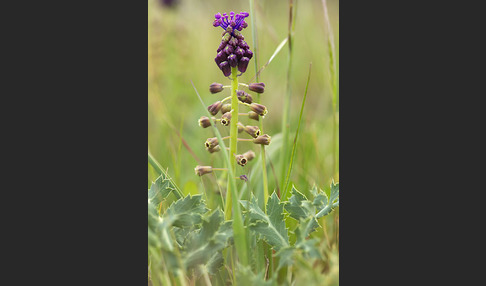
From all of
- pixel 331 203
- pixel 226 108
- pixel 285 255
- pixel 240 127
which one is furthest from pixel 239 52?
pixel 285 255

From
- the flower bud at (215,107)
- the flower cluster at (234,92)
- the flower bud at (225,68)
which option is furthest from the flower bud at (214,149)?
the flower bud at (225,68)

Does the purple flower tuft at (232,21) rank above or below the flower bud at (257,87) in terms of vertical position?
above

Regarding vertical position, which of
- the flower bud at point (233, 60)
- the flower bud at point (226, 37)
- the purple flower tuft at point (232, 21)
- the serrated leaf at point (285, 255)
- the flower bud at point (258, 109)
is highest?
the purple flower tuft at point (232, 21)

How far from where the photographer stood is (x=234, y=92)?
4008 mm

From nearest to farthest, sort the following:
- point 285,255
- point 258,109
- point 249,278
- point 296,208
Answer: point 249,278 < point 285,255 < point 258,109 < point 296,208

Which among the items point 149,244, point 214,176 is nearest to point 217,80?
point 214,176

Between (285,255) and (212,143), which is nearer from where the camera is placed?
(285,255)

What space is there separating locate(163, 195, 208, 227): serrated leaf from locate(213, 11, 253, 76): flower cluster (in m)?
0.76

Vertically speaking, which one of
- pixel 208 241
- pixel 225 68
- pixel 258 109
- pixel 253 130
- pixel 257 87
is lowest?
pixel 208 241

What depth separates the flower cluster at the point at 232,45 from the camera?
3957 millimetres

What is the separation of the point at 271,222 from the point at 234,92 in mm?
792

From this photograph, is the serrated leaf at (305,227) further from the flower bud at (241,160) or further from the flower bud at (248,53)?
the flower bud at (248,53)

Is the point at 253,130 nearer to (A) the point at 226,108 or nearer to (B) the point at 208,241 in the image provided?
(A) the point at 226,108

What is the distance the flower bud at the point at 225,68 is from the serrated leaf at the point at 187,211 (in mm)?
730
